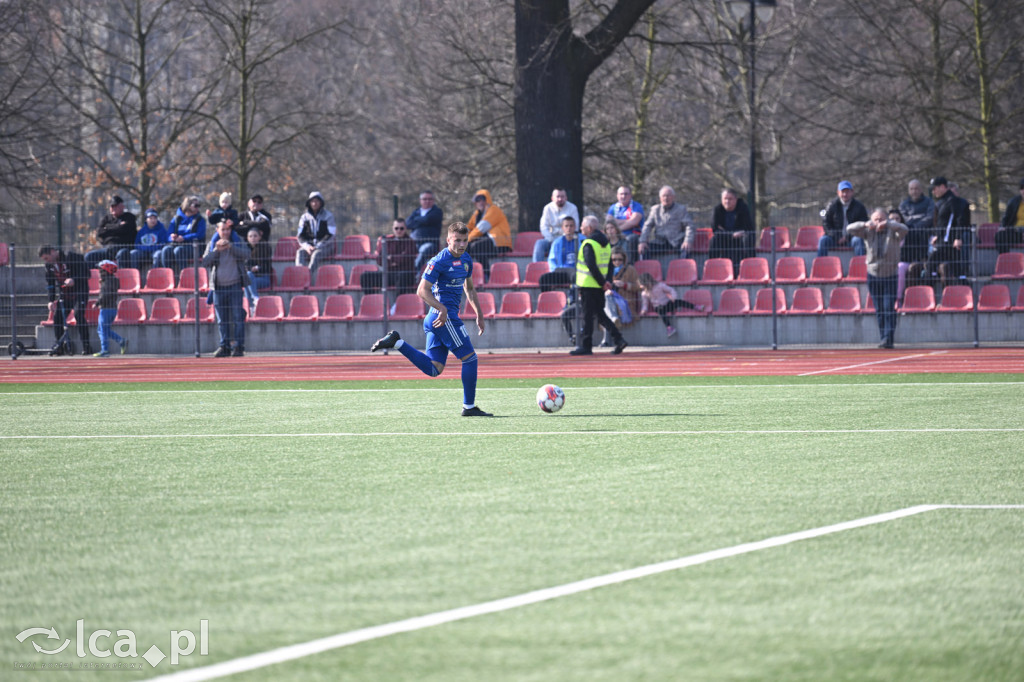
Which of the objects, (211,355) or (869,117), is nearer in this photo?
(211,355)

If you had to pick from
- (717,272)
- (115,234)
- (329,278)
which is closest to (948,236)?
(717,272)

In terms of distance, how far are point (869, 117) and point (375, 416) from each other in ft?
85.4

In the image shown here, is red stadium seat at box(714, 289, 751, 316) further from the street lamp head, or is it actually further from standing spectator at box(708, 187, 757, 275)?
the street lamp head

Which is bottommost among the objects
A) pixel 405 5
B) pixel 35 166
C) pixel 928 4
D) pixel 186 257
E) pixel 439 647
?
pixel 439 647

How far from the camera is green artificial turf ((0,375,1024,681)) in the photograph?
477 centimetres

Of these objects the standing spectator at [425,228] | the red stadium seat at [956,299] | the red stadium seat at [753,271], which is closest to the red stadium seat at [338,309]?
the standing spectator at [425,228]

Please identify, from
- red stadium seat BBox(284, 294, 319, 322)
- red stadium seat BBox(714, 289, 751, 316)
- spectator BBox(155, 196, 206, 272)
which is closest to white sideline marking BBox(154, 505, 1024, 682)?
red stadium seat BBox(714, 289, 751, 316)

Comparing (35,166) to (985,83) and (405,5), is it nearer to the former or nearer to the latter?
(405,5)

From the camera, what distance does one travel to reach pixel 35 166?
32.5m

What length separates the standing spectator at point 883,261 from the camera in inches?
866

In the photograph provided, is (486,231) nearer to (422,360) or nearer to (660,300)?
(660,300)

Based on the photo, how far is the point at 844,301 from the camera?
23.4 meters

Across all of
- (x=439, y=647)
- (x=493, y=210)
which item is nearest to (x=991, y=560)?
(x=439, y=647)

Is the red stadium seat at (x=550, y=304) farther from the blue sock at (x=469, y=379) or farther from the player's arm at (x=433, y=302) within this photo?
the player's arm at (x=433, y=302)
